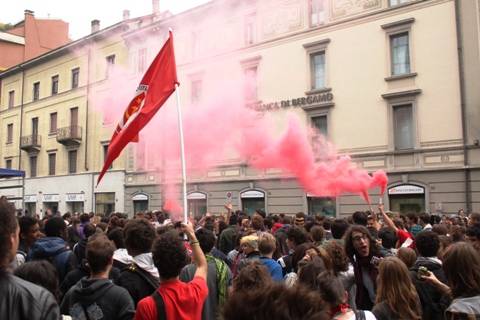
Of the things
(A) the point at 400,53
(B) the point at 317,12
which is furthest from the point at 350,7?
(A) the point at 400,53

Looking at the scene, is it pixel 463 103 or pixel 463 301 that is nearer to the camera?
pixel 463 301

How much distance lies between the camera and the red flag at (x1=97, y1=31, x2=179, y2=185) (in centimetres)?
762

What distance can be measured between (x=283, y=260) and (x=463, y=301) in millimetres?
2549

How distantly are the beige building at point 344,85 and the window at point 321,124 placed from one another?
5 cm

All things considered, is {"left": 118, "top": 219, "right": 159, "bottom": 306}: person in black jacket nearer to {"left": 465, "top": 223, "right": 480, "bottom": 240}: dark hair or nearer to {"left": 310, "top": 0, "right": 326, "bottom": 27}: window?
{"left": 465, "top": 223, "right": 480, "bottom": 240}: dark hair

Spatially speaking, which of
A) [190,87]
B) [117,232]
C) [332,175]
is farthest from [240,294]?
[190,87]

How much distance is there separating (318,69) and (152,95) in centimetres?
1479

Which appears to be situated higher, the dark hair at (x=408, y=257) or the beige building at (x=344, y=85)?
the beige building at (x=344, y=85)

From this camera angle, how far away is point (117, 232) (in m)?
5.14

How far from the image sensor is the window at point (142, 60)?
2646 centimetres

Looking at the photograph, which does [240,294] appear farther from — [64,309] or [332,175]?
[332,175]

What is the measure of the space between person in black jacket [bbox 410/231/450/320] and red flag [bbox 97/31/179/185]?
478 cm

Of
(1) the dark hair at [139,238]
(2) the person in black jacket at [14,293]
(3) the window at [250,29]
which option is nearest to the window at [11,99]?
(3) the window at [250,29]

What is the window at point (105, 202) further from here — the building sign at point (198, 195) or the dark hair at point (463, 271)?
the dark hair at point (463, 271)
